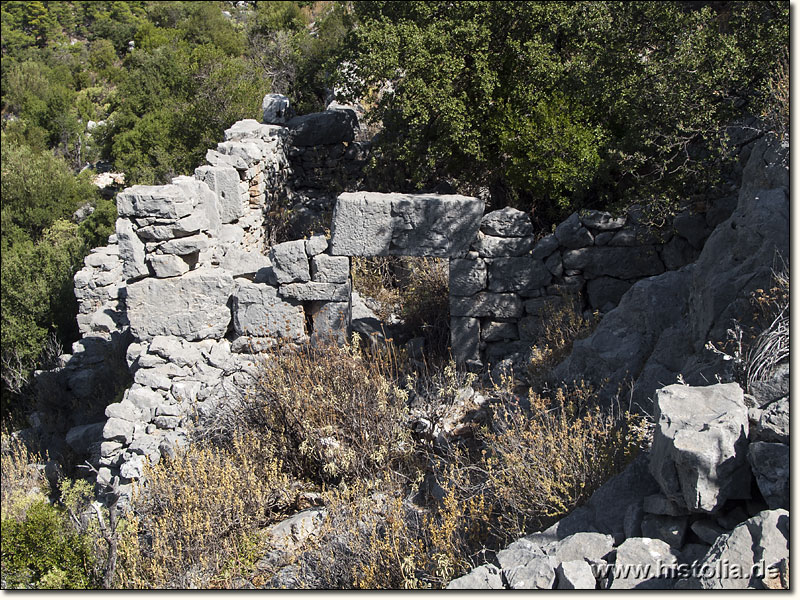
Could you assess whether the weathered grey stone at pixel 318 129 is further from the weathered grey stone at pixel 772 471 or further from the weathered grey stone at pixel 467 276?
the weathered grey stone at pixel 772 471

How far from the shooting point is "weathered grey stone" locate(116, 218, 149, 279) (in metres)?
7.22

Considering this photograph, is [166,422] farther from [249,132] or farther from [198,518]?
[249,132]

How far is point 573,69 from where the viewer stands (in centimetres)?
873

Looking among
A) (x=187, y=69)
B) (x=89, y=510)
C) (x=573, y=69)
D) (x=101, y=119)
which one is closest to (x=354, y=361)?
(x=89, y=510)

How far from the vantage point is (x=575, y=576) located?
3.58 metres

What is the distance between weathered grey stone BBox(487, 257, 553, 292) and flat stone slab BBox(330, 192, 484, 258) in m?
0.39

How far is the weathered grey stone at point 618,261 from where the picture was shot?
24.3 feet

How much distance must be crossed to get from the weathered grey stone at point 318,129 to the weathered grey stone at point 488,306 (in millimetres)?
5872

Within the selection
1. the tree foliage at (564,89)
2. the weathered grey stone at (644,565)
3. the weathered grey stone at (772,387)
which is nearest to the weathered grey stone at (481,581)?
the weathered grey stone at (644,565)

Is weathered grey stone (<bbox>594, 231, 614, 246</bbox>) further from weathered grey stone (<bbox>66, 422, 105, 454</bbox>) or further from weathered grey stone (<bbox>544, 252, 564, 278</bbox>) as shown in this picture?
weathered grey stone (<bbox>66, 422, 105, 454</bbox>)

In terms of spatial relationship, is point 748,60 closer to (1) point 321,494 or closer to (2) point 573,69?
(2) point 573,69

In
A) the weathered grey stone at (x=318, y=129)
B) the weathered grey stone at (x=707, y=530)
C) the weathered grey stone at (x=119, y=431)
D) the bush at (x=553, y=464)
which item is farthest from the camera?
the weathered grey stone at (x=318, y=129)

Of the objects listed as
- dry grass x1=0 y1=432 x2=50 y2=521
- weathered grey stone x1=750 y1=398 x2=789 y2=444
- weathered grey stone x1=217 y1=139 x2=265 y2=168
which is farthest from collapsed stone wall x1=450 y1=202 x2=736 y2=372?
dry grass x1=0 y1=432 x2=50 y2=521

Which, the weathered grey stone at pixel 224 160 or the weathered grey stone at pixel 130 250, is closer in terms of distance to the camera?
the weathered grey stone at pixel 130 250
